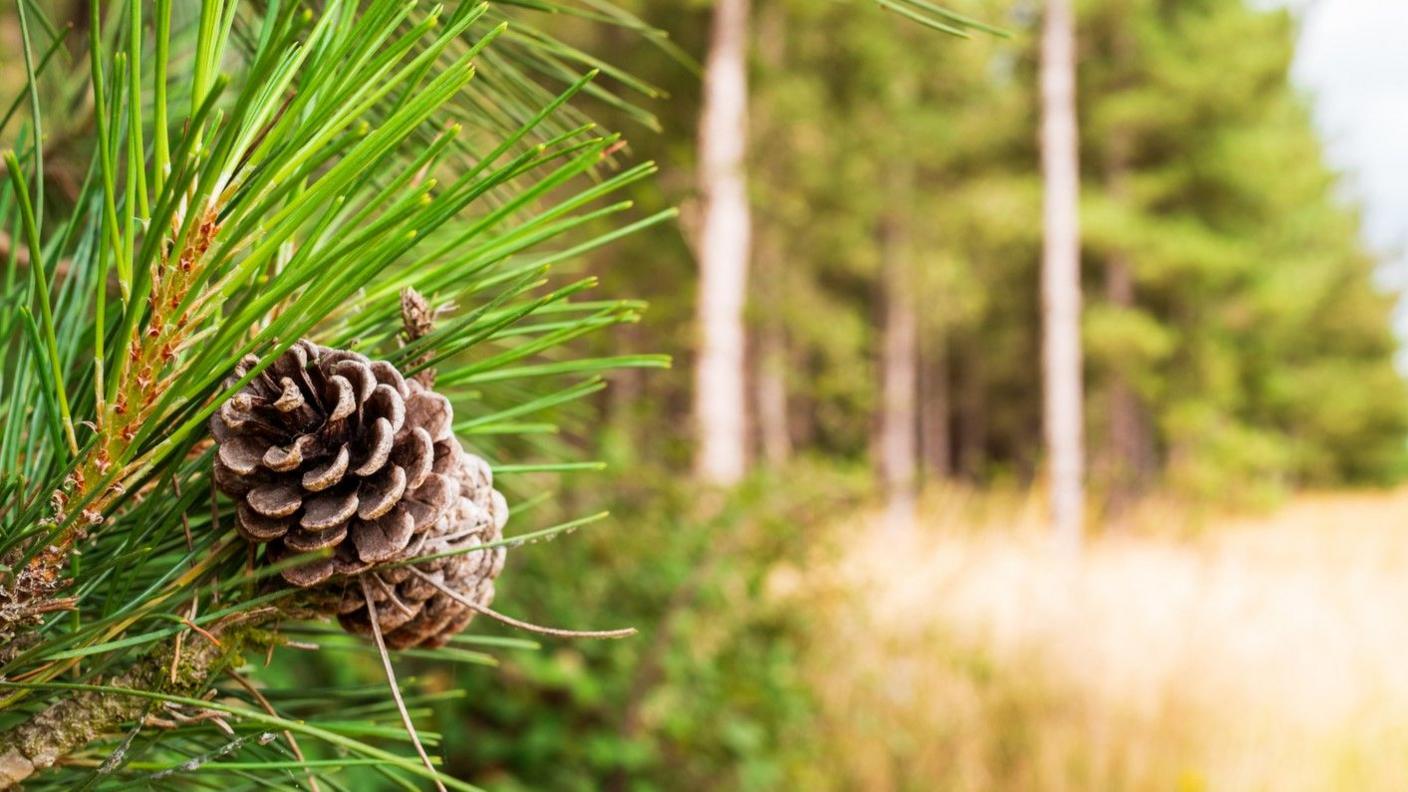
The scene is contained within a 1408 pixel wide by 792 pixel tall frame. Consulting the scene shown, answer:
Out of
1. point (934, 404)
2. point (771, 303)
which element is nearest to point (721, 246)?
point (771, 303)

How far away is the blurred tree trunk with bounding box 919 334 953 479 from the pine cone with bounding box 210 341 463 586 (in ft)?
43.5

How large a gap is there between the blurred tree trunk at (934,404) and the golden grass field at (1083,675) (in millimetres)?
10126

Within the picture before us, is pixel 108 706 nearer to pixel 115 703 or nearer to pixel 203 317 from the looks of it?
pixel 115 703

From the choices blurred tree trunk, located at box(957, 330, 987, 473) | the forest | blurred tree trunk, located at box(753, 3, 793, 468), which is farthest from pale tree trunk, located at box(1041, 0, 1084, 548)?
blurred tree trunk, located at box(957, 330, 987, 473)

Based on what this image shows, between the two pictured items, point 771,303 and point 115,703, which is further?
point 771,303

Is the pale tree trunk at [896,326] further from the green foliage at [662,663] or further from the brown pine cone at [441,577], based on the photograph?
the brown pine cone at [441,577]

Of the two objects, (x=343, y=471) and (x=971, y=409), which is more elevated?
(x=343, y=471)

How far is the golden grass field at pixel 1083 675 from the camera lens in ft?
6.99

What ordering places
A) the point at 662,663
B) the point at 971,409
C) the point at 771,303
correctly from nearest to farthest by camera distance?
1. the point at 662,663
2. the point at 771,303
3. the point at 971,409

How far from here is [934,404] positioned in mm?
13852

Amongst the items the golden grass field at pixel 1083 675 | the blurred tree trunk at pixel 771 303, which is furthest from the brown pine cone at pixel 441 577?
the blurred tree trunk at pixel 771 303

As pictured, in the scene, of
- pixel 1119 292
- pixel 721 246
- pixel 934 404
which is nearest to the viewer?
pixel 721 246

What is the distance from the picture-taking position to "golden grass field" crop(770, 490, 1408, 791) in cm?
213

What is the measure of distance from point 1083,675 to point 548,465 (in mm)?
2433
